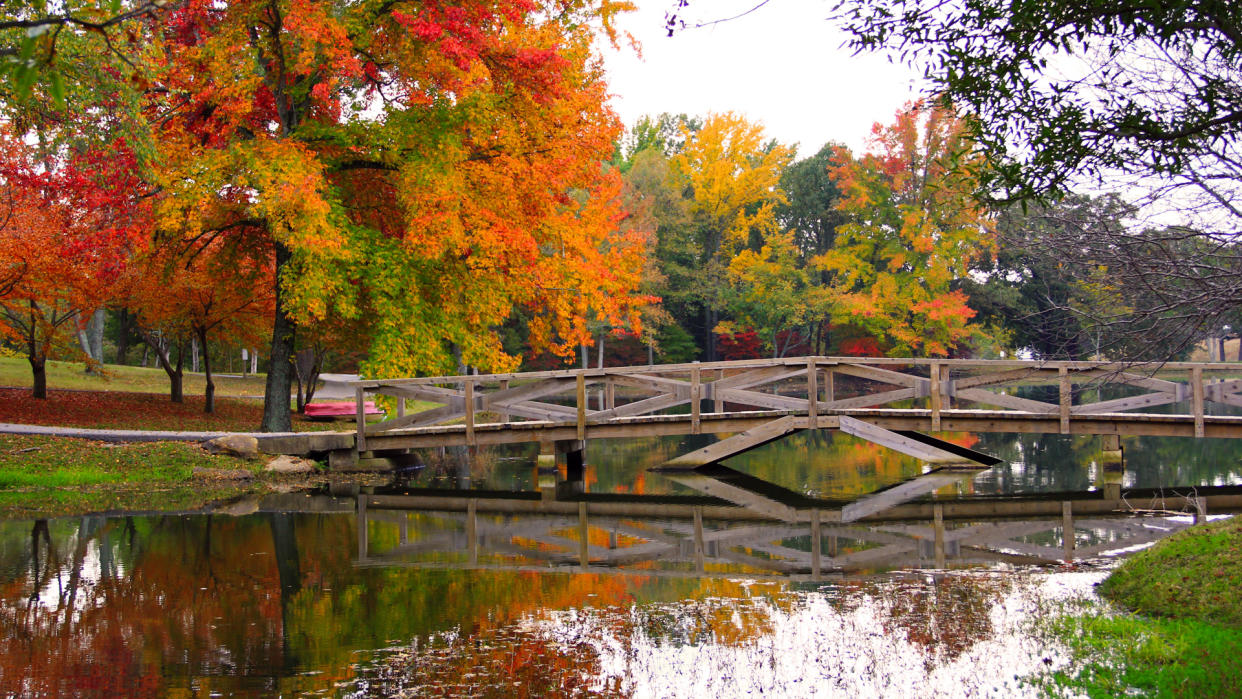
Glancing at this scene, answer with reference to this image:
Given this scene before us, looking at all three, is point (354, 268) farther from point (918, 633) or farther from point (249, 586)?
point (918, 633)

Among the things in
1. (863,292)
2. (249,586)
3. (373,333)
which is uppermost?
(863,292)

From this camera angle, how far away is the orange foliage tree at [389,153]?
55.9ft

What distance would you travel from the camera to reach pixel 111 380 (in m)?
30.8

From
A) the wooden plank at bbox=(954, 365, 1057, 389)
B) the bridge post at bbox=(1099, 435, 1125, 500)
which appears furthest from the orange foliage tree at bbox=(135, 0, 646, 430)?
the bridge post at bbox=(1099, 435, 1125, 500)

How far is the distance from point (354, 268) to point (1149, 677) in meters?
15.7

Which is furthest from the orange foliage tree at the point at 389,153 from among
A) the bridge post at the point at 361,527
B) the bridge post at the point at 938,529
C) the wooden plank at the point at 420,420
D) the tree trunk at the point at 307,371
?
the bridge post at the point at 938,529

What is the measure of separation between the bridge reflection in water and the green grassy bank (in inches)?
72.7

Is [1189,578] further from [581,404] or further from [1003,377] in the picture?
[581,404]

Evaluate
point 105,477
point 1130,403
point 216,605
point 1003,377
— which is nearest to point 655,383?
point 1003,377

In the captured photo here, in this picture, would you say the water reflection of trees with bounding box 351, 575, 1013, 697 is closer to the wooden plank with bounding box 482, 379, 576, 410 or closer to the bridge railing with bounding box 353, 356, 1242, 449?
the bridge railing with bounding box 353, 356, 1242, 449

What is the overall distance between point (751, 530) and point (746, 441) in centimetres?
501

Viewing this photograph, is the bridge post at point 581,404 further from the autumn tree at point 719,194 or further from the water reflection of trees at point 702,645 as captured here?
the autumn tree at point 719,194

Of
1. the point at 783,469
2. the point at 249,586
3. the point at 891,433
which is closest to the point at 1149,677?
the point at 249,586

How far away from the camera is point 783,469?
65.2ft
